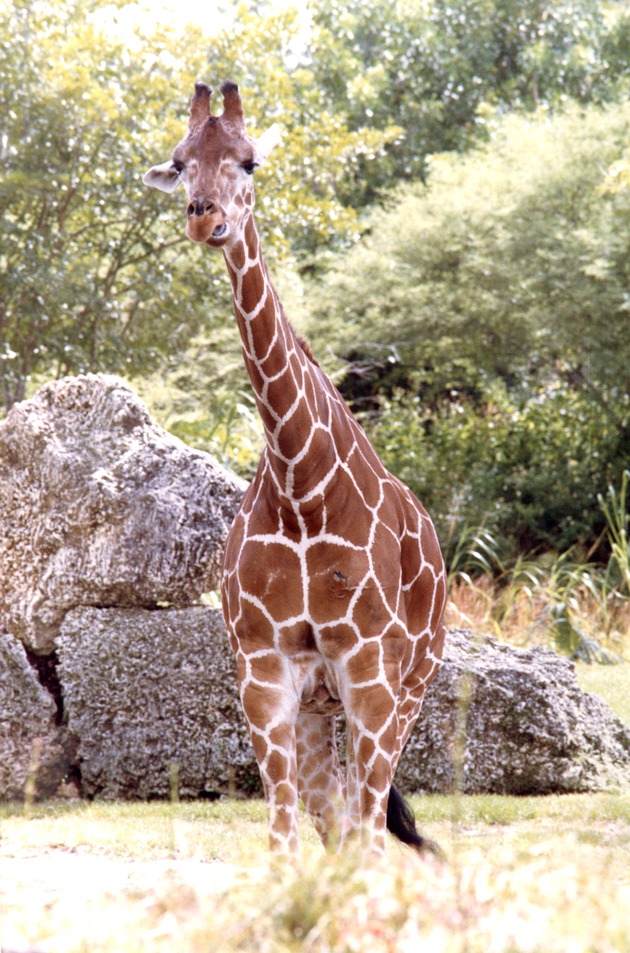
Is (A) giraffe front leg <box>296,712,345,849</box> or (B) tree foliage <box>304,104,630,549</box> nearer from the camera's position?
(A) giraffe front leg <box>296,712,345,849</box>

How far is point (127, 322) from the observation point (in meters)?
14.5

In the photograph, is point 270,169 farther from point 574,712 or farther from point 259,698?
point 259,698

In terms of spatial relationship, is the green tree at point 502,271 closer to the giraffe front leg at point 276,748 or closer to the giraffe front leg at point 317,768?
the giraffe front leg at point 317,768

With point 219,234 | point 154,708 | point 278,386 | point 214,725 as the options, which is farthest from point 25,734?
point 219,234

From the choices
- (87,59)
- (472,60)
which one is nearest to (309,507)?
(87,59)

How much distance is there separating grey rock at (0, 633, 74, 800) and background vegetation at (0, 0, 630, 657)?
423 centimetres

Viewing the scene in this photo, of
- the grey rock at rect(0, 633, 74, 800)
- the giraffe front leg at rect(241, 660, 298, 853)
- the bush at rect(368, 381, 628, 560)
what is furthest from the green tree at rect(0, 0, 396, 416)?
the giraffe front leg at rect(241, 660, 298, 853)

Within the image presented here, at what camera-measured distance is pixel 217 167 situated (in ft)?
13.1

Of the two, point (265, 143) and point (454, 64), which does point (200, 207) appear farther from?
point (454, 64)

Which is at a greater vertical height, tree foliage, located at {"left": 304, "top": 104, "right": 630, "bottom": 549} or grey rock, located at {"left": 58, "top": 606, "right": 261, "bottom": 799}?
tree foliage, located at {"left": 304, "top": 104, "right": 630, "bottom": 549}

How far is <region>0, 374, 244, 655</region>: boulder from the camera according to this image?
7.48 metres

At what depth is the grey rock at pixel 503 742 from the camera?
7.38m

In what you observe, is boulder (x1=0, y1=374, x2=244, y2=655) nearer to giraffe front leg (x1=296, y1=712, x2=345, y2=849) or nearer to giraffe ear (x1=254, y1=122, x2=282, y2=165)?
giraffe front leg (x1=296, y1=712, x2=345, y2=849)

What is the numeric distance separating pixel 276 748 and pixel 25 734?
3.59 metres
